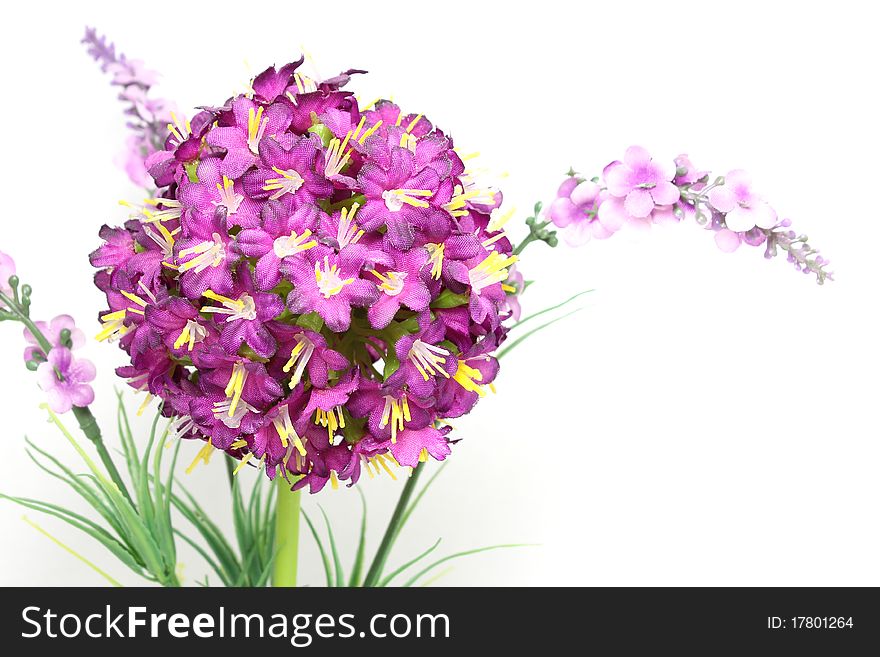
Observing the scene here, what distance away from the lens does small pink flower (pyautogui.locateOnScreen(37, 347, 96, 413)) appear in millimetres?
832

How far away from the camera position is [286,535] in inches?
36.7

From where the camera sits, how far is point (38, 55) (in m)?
1.17

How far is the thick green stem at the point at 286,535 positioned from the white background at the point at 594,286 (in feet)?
0.89

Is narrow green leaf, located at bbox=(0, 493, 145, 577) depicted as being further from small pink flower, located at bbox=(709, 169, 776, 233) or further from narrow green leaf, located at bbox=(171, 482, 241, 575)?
small pink flower, located at bbox=(709, 169, 776, 233)

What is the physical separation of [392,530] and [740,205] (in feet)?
1.58

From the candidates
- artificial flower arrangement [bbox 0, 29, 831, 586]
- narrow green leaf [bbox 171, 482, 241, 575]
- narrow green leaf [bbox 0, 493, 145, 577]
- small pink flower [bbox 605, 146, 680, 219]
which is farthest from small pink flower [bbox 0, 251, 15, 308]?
small pink flower [bbox 605, 146, 680, 219]

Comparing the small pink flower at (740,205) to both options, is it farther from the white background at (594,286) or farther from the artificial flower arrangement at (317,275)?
the white background at (594,286)

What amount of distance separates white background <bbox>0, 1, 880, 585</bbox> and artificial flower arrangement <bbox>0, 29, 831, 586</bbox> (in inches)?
14.0

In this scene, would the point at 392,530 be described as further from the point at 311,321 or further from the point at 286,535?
the point at 311,321

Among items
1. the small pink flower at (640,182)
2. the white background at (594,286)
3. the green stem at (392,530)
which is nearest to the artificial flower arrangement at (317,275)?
the small pink flower at (640,182)

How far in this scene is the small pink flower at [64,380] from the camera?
83 centimetres
